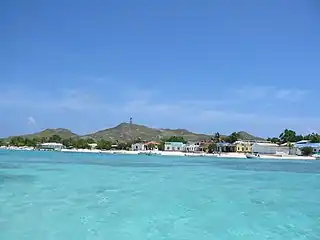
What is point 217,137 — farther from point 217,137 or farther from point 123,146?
point 123,146

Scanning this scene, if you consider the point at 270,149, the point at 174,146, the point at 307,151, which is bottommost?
the point at 307,151

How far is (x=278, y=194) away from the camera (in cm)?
2753

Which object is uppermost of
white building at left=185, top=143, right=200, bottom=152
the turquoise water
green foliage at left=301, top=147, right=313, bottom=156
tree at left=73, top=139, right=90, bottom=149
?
tree at left=73, top=139, right=90, bottom=149

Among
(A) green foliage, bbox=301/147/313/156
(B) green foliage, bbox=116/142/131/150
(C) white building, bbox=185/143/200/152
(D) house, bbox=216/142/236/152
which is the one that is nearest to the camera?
(A) green foliage, bbox=301/147/313/156

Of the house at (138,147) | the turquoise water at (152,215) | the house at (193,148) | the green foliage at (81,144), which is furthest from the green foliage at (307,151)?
the turquoise water at (152,215)

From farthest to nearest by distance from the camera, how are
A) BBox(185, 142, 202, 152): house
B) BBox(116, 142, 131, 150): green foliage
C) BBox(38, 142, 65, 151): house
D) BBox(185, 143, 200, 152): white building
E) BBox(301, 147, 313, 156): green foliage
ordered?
1. BBox(38, 142, 65, 151): house
2. BBox(116, 142, 131, 150): green foliage
3. BBox(185, 143, 200, 152): white building
4. BBox(185, 142, 202, 152): house
5. BBox(301, 147, 313, 156): green foliage

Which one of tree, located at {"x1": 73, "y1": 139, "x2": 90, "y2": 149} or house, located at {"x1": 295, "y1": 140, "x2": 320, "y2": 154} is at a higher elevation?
tree, located at {"x1": 73, "y1": 139, "x2": 90, "y2": 149}

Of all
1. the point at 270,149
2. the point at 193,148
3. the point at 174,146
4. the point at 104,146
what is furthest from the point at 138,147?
the point at 270,149

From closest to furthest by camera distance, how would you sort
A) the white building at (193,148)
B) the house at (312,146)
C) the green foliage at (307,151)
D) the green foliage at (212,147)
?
the green foliage at (307,151), the house at (312,146), the green foliage at (212,147), the white building at (193,148)

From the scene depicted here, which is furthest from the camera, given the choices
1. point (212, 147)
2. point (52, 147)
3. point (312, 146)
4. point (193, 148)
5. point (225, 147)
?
point (52, 147)

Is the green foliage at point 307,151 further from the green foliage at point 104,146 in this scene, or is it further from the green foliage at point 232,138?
the green foliage at point 104,146

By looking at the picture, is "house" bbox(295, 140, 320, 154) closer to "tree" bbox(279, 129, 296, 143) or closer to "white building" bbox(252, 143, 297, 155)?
"white building" bbox(252, 143, 297, 155)

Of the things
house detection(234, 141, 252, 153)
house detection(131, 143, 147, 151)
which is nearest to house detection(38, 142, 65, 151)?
house detection(131, 143, 147, 151)

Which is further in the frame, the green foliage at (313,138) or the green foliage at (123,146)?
the green foliage at (123,146)
